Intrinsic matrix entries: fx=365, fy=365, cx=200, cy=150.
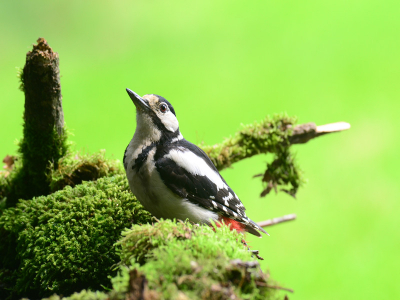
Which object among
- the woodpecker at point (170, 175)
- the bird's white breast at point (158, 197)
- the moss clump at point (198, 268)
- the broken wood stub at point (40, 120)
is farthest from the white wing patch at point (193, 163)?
the broken wood stub at point (40, 120)

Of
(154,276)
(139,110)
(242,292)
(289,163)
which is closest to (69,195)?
(139,110)

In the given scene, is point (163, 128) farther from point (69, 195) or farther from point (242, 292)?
point (242, 292)

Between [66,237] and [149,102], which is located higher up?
[149,102]

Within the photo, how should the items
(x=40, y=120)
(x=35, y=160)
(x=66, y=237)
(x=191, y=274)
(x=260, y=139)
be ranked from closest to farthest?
(x=191, y=274) → (x=66, y=237) → (x=40, y=120) → (x=35, y=160) → (x=260, y=139)

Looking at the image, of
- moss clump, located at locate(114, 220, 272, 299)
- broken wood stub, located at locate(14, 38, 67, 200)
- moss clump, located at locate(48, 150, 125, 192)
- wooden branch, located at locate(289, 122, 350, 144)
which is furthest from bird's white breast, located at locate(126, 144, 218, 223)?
wooden branch, located at locate(289, 122, 350, 144)

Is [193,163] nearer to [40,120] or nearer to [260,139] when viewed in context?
[260,139]

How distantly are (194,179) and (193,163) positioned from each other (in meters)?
0.08

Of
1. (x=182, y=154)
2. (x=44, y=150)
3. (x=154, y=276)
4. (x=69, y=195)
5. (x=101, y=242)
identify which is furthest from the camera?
(x=44, y=150)

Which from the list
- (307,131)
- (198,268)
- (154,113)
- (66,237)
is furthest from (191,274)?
(307,131)

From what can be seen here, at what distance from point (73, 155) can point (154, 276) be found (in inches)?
60.3

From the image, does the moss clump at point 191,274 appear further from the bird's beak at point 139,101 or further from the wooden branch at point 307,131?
the wooden branch at point 307,131

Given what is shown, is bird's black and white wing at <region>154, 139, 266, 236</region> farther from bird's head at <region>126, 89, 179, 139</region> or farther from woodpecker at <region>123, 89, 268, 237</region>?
bird's head at <region>126, 89, 179, 139</region>

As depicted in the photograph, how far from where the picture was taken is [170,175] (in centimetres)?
169

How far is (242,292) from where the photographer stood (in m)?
0.99
